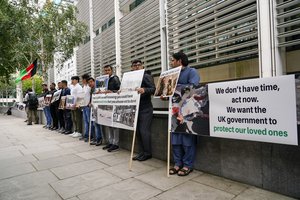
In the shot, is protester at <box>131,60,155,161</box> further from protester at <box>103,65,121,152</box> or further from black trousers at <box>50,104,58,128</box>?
black trousers at <box>50,104,58,128</box>

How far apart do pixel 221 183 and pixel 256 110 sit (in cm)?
121

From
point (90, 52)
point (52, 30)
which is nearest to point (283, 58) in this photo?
point (90, 52)

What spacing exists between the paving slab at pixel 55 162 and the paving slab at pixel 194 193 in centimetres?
251

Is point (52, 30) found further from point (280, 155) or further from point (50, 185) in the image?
point (280, 155)

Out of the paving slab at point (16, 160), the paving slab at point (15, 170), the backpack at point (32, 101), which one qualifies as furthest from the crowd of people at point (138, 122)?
the backpack at point (32, 101)

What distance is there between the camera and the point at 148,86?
14.9 feet

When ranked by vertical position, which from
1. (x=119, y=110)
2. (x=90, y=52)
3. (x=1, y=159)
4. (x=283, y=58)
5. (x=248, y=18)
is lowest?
(x=1, y=159)

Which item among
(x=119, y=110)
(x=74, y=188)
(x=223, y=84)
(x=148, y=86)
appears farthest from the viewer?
(x=119, y=110)

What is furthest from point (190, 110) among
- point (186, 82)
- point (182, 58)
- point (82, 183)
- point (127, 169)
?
point (82, 183)

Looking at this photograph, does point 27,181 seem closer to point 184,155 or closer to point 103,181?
point 103,181

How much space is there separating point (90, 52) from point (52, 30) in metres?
3.65

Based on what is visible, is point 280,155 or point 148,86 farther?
point 148,86

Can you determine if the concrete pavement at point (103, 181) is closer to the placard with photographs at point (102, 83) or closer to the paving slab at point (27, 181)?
the paving slab at point (27, 181)

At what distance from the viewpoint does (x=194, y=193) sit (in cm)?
299
